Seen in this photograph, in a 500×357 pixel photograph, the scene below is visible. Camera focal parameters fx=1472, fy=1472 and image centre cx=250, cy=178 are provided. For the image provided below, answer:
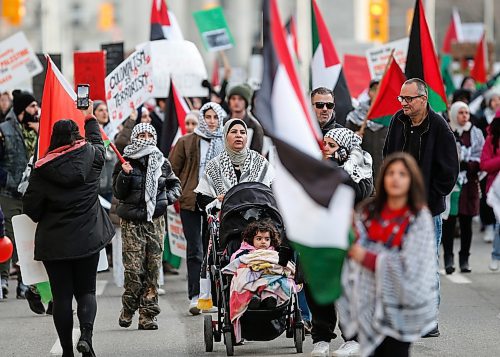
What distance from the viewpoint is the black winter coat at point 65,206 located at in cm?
1023

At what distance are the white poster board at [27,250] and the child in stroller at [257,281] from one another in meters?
1.40

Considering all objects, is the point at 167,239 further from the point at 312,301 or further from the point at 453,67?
the point at 453,67

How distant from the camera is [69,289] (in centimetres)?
1049

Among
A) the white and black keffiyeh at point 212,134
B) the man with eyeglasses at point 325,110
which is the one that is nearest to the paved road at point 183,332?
the white and black keffiyeh at point 212,134

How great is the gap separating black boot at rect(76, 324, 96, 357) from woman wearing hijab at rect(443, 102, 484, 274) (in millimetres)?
6181

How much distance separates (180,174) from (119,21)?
111616 mm

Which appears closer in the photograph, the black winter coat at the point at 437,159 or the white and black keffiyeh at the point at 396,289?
the white and black keffiyeh at the point at 396,289

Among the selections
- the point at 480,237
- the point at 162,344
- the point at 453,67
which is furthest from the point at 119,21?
the point at 162,344

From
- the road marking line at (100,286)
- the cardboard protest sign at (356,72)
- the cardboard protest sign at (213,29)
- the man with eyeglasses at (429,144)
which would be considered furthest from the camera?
the cardboard protest sign at (356,72)

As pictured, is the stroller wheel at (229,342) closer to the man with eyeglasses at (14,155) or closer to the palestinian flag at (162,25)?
the man with eyeglasses at (14,155)

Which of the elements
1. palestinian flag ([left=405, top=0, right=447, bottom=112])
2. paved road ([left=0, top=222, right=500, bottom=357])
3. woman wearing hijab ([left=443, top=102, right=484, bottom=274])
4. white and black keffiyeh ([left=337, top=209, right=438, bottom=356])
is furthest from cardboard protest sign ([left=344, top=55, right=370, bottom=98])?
white and black keffiyeh ([left=337, top=209, right=438, bottom=356])

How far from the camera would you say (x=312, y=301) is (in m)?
10.5

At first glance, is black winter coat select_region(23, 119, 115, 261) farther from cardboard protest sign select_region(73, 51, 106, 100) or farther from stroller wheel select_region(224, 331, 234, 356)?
cardboard protest sign select_region(73, 51, 106, 100)

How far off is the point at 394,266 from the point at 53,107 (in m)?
4.72
